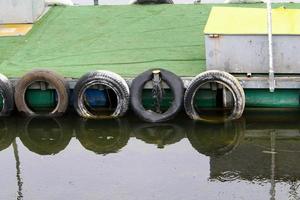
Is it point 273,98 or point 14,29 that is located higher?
point 14,29

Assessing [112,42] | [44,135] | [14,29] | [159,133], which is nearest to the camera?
[159,133]

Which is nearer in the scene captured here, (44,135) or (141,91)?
(44,135)

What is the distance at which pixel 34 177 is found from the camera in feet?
26.3

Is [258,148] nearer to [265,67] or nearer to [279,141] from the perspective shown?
[279,141]

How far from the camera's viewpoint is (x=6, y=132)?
9734 mm

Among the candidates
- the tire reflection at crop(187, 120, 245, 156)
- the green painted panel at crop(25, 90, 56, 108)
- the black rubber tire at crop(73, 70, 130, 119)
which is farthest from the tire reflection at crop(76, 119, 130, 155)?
the tire reflection at crop(187, 120, 245, 156)

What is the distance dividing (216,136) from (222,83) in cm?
87

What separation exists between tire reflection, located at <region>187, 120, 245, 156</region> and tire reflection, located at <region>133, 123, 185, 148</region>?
201 millimetres

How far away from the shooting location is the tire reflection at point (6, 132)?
938 centimetres

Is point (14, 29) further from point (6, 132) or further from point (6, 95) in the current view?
point (6, 132)

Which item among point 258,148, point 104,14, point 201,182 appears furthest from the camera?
point 104,14

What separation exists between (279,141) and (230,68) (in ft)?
5.03

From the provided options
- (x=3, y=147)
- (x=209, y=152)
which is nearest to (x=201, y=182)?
(x=209, y=152)

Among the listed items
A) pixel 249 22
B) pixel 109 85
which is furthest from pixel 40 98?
pixel 249 22
